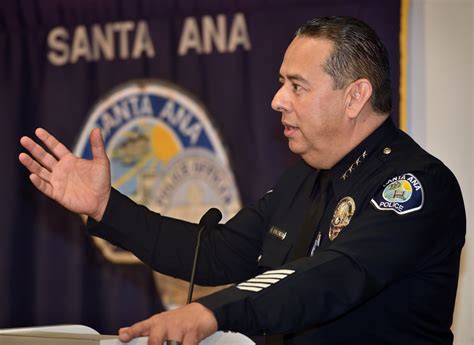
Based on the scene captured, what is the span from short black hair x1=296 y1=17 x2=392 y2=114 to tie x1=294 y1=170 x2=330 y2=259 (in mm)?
253

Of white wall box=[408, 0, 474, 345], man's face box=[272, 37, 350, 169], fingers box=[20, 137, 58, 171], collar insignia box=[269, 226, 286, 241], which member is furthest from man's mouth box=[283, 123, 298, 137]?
white wall box=[408, 0, 474, 345]

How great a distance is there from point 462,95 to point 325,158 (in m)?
1.81

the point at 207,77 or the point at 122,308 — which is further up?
the point at 207,77

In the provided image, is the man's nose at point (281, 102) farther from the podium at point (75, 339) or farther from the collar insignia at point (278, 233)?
the podium at point (75, 339)

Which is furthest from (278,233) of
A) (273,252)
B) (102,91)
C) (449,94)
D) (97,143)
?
(102,91)

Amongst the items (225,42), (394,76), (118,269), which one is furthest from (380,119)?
(118,269)

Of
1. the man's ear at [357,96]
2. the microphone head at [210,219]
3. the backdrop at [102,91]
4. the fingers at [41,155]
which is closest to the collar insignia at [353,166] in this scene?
the man's ear at [357,96]

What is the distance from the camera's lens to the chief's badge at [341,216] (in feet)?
6.63

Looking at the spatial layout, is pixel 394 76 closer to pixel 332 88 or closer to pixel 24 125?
pixel 332 88

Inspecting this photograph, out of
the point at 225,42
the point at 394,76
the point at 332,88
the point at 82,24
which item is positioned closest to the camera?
the point at 332,88

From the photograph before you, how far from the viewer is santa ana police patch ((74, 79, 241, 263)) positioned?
425 cm

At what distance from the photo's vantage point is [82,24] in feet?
14.8

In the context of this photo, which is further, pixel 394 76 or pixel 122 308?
pixel 122 308

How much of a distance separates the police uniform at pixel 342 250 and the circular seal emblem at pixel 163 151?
5.68 feet
